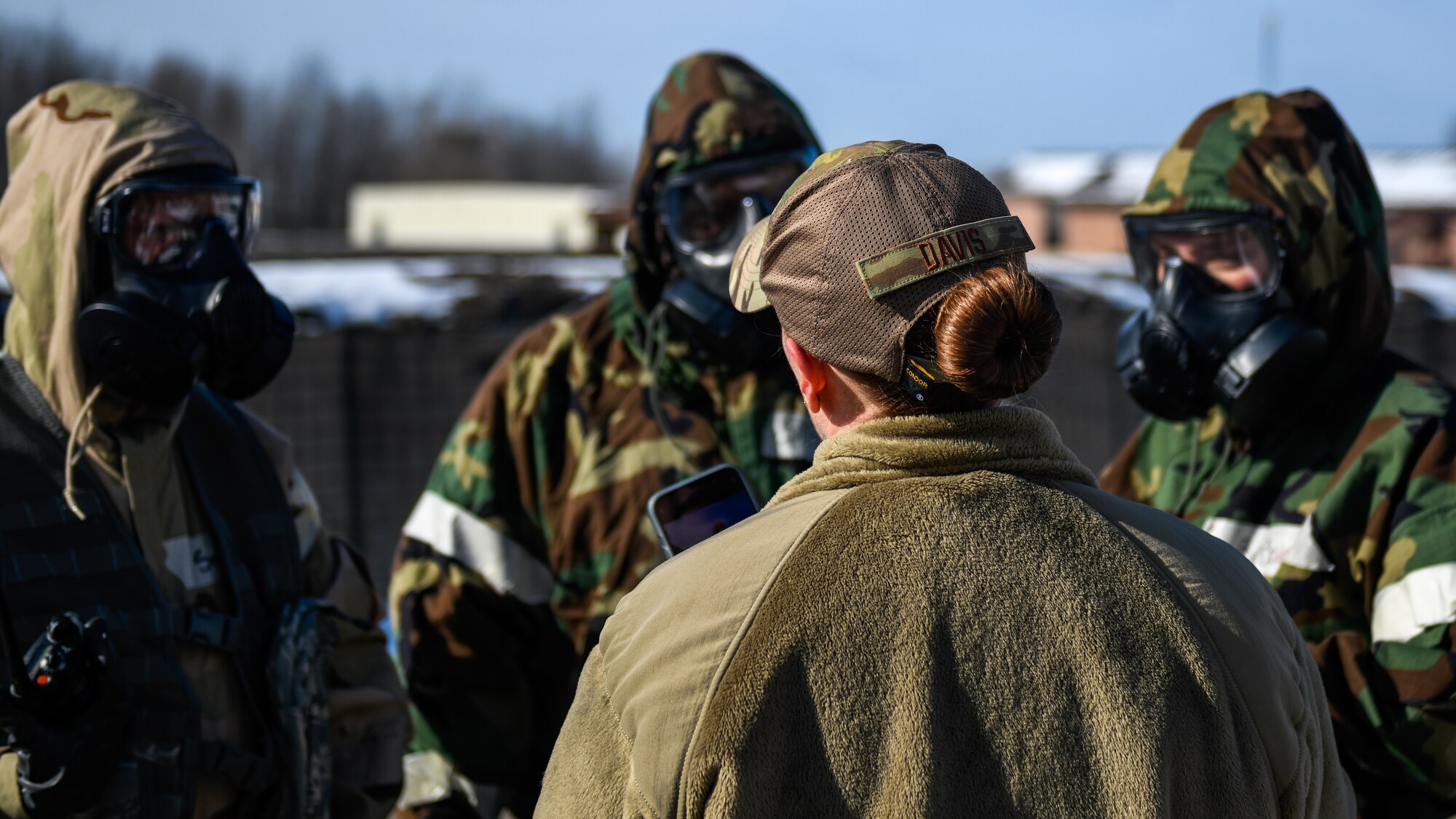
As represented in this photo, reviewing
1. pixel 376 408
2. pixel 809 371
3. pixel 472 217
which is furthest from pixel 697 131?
pixel 472 217

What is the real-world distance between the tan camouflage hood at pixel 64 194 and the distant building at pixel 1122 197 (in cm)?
1514

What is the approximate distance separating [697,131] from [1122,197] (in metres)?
18.9

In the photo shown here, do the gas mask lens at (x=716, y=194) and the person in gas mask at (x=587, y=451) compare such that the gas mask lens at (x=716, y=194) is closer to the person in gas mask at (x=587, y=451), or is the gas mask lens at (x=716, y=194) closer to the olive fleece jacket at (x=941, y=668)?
the person in gas mask at (x=587, y=451)

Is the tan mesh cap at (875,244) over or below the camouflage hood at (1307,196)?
over

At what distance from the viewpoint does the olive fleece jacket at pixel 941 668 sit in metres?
1.37

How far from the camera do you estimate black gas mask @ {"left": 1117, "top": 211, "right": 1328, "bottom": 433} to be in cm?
270

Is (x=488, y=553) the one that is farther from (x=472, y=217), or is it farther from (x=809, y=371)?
(x=472, y=217)

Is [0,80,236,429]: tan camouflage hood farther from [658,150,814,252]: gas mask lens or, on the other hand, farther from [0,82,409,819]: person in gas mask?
[658,150,814,252]: gas mask lens

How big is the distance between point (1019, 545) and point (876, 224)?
0.38m

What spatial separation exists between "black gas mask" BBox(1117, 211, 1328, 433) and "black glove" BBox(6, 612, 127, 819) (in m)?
2.12

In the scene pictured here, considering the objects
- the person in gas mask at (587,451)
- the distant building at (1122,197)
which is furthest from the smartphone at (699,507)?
the distant building at (1122,197)

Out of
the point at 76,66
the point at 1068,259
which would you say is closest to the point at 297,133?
the point at 76,66

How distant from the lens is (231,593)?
257 centimetres

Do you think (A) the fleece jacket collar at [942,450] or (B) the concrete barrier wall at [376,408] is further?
(B) the concrete barrier wall at [376,408]
